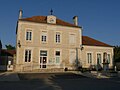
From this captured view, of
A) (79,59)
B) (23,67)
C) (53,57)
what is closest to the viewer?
(23,67)

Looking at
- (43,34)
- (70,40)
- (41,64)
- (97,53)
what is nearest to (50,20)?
(43,34)

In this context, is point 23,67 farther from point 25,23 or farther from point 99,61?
point 99,61

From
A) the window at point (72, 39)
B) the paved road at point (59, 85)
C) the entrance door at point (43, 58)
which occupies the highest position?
the window at point (72, 39)

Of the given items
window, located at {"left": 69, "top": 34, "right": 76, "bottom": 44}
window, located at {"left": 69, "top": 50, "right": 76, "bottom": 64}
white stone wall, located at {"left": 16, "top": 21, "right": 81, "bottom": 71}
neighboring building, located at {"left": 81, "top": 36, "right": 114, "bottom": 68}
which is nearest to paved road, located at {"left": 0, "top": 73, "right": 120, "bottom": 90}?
white stone wall, located at {"left": 16, "top": 21, "right": 81, "bottom": 71}

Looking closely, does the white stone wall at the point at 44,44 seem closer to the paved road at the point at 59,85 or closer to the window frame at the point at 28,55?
the window frame at the point at 28,55

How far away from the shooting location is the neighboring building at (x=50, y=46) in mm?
23750

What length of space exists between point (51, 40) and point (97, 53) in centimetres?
799

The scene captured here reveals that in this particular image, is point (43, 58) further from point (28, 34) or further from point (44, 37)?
point (28, 34)

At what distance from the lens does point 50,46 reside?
2511 centimetres

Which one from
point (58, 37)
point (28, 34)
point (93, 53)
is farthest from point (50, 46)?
point (93, 53)

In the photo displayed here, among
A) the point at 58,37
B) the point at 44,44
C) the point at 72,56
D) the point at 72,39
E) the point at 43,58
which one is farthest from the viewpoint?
the point at 72,39

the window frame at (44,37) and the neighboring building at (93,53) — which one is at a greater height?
the window frame at (44,37)

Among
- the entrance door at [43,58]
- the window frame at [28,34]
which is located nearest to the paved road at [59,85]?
the entrance door at [43,58]

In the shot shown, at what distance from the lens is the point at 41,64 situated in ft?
80.2
